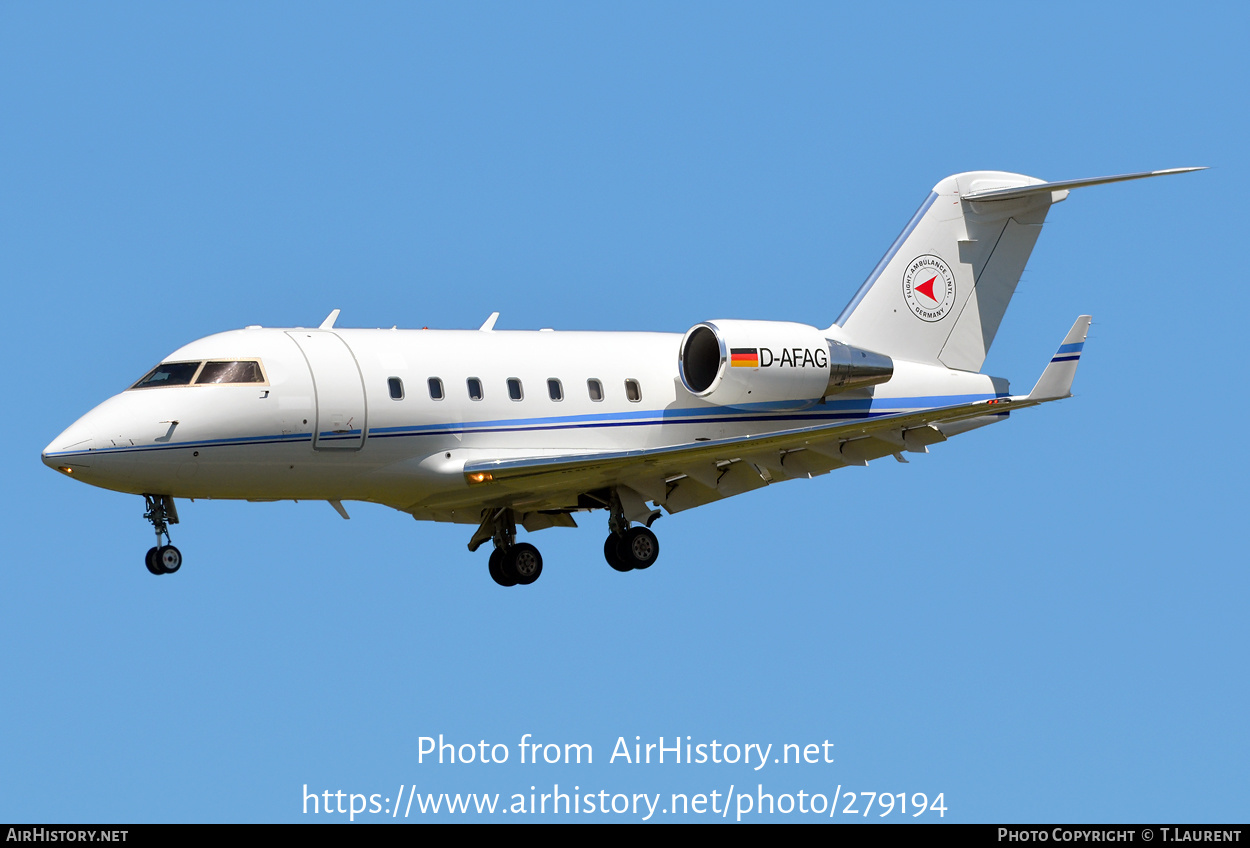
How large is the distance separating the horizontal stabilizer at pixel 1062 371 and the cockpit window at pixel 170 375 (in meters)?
11.4

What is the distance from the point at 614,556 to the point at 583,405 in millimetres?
2443

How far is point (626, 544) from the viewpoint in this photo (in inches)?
1086

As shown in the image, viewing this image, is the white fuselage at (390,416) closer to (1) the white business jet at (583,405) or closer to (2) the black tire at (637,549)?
(1) the white business jet at (583,405)

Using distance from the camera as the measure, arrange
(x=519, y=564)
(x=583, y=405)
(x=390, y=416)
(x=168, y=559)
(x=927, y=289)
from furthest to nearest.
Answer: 1. (x=927, y=289)
2. (x=519, y=564)
3. (x=583, y=405)
4. (x=390, y=416)
5. (x=168, y=559)

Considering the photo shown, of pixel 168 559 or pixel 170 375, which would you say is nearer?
pixel 168 559

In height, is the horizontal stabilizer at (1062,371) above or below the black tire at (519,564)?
above

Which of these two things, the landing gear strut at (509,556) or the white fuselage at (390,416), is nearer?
the white fuselage at (390,416)

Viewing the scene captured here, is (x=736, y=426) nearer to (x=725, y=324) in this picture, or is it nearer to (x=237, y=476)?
(x=725, y=324)

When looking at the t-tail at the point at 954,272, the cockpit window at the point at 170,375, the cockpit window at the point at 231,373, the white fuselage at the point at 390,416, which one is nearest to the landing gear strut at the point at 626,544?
the white fuselage at the point at 390,416

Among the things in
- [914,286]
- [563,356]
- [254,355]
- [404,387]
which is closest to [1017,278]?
[914,286]

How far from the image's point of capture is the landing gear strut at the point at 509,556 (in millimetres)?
28031

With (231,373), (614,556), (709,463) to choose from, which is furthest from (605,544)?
(231,373)

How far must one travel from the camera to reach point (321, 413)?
24.5m

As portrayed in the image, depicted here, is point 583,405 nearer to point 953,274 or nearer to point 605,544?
point 605,544
